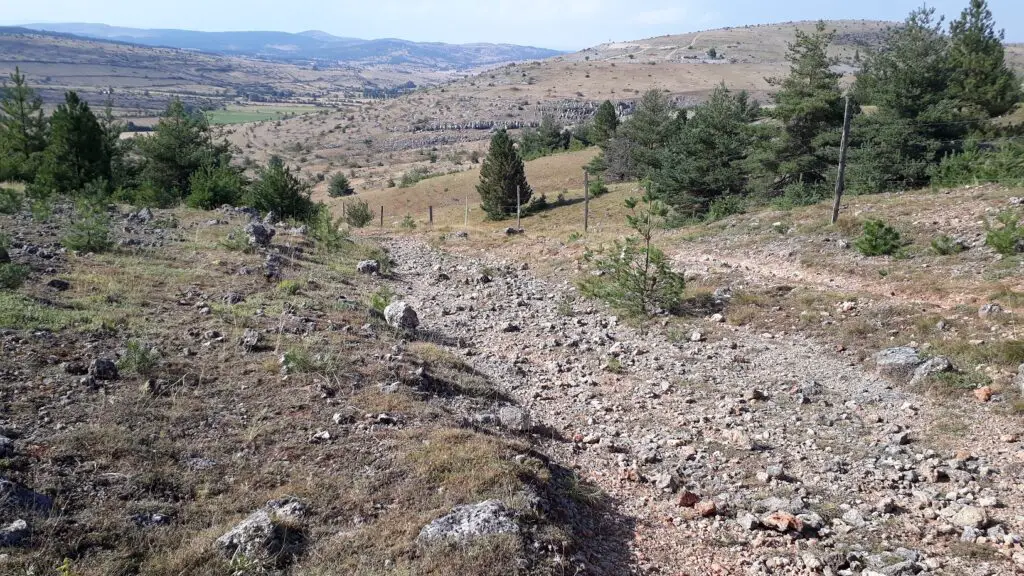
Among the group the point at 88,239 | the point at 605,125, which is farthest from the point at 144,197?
the point at 605,125

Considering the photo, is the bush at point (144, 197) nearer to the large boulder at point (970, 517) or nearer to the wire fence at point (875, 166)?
the wire fence at point (875, 166)

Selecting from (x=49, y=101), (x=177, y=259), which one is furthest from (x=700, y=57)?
(x=177, y=259)

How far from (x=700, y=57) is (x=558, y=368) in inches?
5693

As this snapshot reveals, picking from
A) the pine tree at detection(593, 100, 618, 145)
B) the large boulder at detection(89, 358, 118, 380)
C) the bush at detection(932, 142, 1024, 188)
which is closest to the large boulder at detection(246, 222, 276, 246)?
the large boulder at detection(89, 358, 118, 380)

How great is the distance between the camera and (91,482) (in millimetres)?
4375

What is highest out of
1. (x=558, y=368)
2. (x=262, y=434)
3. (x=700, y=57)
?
(x=700, y=57)

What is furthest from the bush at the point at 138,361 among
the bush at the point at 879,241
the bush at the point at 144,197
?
the bush at the point at 144,197

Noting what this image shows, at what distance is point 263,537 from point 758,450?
461cm

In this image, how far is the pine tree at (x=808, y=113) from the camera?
21.1m

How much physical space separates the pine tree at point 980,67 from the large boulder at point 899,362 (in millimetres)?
22474

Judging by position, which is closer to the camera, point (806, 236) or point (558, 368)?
point (558, 368)

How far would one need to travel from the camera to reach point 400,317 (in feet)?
32.4

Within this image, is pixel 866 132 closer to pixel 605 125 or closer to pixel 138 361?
pixel 138 361

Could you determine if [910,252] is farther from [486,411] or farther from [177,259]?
[177,259]
